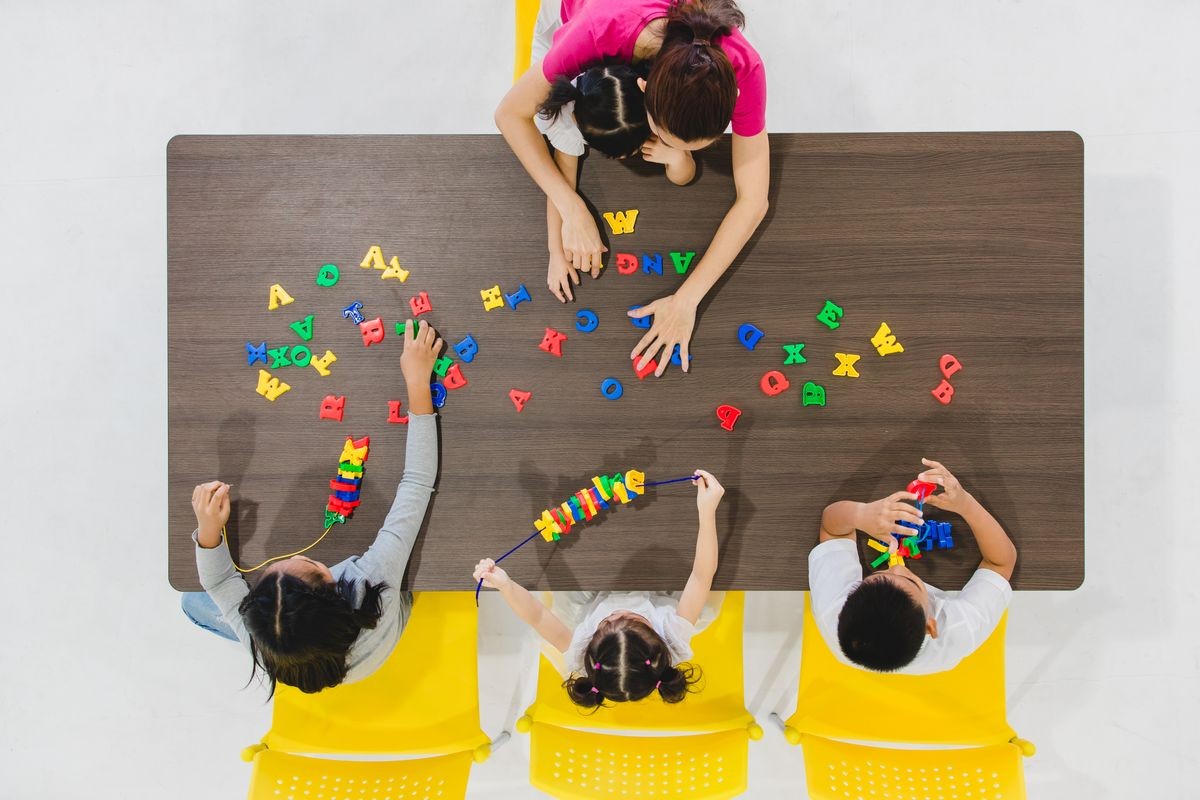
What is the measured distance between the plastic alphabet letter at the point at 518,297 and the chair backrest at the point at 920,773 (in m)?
1.25

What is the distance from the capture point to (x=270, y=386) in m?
1.42

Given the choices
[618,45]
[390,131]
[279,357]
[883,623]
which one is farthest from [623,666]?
[390,131]

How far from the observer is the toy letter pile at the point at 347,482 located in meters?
1.40

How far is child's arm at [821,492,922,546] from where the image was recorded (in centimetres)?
134

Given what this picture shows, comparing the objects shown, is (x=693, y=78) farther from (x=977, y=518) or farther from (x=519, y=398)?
(x=977, y=518)

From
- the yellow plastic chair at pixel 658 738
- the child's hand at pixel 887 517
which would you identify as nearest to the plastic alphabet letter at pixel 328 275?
the yellow plastic chair at pixel 658 738

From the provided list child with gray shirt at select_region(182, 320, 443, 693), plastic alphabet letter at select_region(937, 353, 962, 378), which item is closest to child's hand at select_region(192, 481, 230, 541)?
child with gray shirt at select_region(182, 320, 443, 693)

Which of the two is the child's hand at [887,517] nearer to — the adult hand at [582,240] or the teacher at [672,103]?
the teacher at [672,103]

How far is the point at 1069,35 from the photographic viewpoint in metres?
2.15

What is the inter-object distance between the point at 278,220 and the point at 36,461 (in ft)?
4.75

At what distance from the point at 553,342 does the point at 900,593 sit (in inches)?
32.4

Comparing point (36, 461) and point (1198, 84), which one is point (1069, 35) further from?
point (36, 461)

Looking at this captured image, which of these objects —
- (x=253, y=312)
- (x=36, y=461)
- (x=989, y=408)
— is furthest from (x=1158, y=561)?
(x=36, y=461)

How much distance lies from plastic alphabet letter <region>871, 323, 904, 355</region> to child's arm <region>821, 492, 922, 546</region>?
288mm
